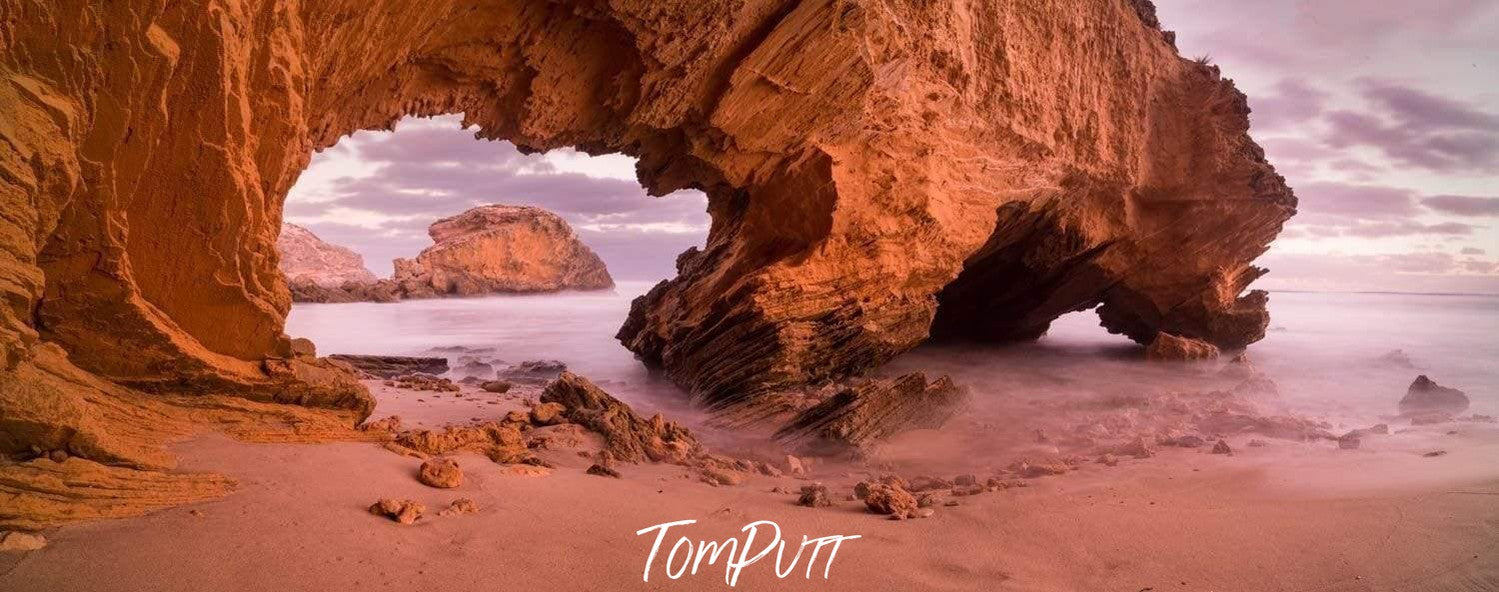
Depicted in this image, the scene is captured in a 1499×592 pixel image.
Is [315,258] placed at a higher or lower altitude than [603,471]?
higher

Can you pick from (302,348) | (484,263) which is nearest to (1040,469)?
(302,348)

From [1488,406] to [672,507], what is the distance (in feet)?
37.1

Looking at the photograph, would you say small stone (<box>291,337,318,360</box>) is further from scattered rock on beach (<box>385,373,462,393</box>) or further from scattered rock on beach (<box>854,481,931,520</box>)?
scattered rock on beach (<box>854,481,931,520</box>)

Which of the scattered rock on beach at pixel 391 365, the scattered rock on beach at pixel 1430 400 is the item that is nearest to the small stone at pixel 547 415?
the scattered rock on beach at pixel 391 365

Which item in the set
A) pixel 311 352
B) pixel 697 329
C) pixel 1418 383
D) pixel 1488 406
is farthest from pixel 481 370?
pixel 1488 406

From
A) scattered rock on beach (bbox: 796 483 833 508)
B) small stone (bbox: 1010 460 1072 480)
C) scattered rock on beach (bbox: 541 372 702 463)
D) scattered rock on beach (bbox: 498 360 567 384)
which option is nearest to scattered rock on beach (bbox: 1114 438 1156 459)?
small stone (bbox: 1010 460 1072 480)

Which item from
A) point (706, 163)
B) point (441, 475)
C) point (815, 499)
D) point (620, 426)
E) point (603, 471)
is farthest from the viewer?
point (706, 163)

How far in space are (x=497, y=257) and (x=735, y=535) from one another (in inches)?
1270

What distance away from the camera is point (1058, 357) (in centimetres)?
1346

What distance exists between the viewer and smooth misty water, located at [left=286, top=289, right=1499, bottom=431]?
33.7 ft

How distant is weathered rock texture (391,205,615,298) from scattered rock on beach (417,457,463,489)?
2748cm

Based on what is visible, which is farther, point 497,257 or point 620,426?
point 497,257

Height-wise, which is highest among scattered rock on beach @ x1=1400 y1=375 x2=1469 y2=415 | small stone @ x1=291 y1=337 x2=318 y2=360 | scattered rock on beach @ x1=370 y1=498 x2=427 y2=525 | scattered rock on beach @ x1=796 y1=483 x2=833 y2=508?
small stone @ x1=291 y1=337 x2=318 y2=360

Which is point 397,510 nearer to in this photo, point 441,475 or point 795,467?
point 441,475
